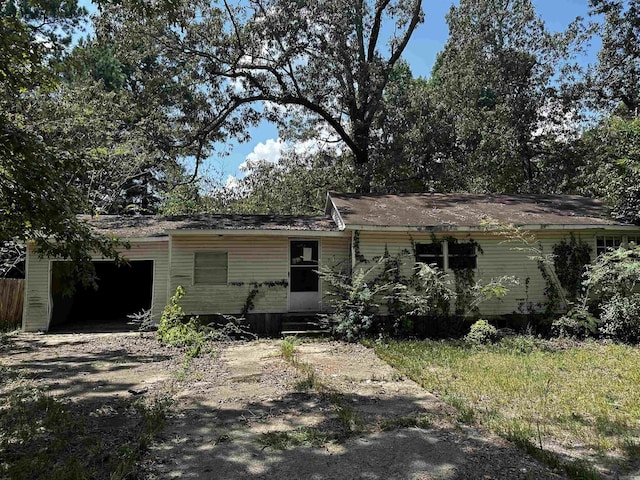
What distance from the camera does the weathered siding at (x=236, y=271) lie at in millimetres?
11922

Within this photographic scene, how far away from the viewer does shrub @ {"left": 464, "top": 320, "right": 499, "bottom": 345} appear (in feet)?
33.1

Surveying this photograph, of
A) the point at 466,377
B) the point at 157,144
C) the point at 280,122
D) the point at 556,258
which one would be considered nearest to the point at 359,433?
the point at 466,377

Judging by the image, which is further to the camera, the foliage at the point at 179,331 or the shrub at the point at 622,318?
the shrub at the point at 622,318

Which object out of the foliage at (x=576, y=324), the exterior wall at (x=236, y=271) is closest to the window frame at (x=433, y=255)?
the exterior wall at (x=236, y=271)

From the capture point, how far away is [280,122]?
21.7 m

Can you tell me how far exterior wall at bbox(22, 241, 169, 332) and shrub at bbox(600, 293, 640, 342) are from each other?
1155 centimetres

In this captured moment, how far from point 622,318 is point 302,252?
8.14 meters

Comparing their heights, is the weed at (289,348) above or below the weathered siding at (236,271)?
below

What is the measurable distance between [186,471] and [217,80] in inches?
663

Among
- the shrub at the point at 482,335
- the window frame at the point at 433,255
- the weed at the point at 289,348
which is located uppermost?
the window frame at the point at 433,255

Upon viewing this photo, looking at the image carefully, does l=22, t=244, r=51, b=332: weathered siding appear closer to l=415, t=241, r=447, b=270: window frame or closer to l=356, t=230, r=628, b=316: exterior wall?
l=356, t=230, r=628, b=316: exterior wall

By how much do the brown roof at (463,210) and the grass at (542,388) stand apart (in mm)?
3543

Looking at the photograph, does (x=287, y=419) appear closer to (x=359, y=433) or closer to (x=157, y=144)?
(x=359, y=433)

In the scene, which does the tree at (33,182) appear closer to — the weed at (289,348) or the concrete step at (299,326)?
the weed at (289,348)
